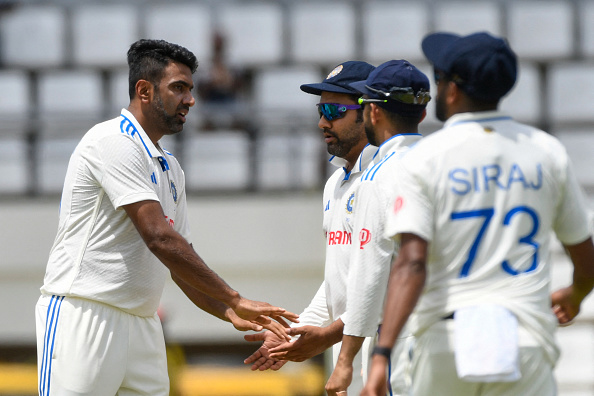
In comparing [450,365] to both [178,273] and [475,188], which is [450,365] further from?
[178,273]

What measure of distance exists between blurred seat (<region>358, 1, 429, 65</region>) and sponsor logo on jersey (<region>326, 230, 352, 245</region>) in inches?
258

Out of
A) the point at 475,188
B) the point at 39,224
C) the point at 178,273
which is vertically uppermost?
the point at 475,188

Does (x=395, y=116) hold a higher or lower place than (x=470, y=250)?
higher

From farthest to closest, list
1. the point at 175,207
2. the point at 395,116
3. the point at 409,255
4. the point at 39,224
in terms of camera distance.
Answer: the point at 39,224, the point at 175,207, the point at 395,116, the point at 409,255

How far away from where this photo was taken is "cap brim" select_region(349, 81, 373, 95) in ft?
12.8

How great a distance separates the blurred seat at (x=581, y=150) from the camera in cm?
992

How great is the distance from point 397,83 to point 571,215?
108 centimetres

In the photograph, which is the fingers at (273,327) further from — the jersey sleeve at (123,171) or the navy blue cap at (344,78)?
the navy blue cap at (344,78)

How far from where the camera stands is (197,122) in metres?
9.68

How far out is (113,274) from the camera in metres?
4.04

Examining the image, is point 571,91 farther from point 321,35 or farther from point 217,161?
point 217,161

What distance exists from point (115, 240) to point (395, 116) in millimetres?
1330

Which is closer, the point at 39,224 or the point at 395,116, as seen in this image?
the point at 395,116

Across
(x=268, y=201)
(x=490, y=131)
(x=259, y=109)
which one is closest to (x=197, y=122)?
Answer: (x=259, y=109)
